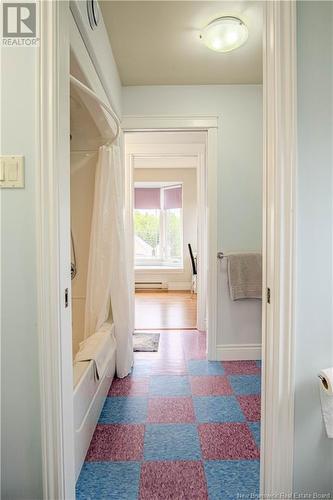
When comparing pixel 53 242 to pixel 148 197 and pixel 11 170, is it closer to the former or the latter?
pixel 11 170

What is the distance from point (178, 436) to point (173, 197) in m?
5.33

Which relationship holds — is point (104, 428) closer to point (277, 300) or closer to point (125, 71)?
point (277, 300)

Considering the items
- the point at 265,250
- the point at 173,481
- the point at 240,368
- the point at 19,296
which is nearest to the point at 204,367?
the point at 240,368

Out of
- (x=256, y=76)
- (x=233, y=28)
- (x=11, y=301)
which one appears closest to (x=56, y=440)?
(x=11, y=301)

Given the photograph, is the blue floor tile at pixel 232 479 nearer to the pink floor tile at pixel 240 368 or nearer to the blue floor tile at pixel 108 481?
the blue floor tile at pixel 108 481

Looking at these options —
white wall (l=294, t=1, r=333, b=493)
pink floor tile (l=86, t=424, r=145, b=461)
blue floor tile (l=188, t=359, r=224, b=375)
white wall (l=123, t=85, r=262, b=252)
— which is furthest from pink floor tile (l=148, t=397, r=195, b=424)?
white wall (l=123, t=85, r=262, b=252)

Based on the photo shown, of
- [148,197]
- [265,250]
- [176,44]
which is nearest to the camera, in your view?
[265,250]

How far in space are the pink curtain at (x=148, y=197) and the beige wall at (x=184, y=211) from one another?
35 centimetres

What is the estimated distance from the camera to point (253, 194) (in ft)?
9.14

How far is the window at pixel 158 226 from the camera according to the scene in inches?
261

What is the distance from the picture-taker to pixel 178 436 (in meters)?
1.75

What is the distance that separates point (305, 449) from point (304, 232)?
80 cm

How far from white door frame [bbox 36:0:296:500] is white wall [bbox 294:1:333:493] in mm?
42

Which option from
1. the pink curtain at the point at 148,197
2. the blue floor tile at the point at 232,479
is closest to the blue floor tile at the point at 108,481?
the blue floor tile at the point at 232,479
